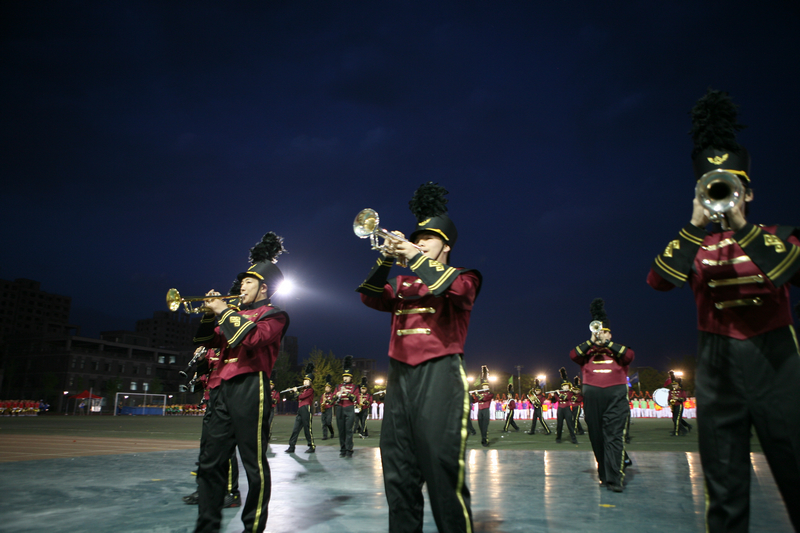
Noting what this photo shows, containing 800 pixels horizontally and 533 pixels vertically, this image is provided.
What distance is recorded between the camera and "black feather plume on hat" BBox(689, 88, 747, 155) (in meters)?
3.37

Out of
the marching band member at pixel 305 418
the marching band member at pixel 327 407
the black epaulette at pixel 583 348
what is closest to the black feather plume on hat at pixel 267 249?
the black epaulette at pixel 583 348

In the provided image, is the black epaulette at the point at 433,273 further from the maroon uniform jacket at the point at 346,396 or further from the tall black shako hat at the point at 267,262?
the maroon uniform jacket at the point at 346,396

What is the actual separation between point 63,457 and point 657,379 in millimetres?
87324

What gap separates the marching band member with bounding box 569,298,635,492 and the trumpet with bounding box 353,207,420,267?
5.62 meters

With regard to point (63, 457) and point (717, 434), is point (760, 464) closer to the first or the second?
point (717, 434)

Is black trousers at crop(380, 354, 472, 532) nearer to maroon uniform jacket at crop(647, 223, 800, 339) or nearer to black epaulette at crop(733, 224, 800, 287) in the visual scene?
maroon uniform jacket at crop(647, 223, 800, 339)

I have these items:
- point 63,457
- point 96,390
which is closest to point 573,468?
point 63,457

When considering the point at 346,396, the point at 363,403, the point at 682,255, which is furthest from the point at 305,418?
the point at 682,255

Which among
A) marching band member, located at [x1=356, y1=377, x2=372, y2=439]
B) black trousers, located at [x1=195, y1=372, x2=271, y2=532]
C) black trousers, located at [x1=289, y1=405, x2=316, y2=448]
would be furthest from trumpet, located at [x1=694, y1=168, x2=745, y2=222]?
marching band member, located at [x1=356, y1=377, x2=372, y2=439]

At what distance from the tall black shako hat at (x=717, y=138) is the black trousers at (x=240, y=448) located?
424 cm

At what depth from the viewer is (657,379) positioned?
267 ft

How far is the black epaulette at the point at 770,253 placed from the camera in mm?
2828

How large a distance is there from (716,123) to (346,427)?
1219 cm

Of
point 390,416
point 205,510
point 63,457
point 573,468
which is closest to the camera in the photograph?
point 390,416
